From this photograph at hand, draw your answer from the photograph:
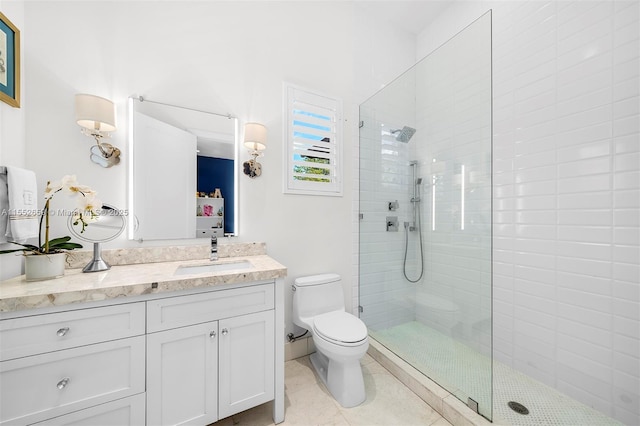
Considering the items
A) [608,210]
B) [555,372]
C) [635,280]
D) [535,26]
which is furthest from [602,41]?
[555,372]

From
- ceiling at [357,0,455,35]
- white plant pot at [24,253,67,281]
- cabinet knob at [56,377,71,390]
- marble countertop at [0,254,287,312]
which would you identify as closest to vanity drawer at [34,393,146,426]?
cabinet knob at [56,377,71,390]

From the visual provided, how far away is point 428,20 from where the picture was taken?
2.43 m

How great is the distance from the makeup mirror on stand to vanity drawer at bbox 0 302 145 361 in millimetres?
393

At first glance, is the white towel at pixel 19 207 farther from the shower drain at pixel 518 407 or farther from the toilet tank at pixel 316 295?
the shower drain at pixel 518 407

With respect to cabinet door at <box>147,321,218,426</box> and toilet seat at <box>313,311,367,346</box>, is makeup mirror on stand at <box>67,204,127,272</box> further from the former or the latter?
toilet seat at <box>313,311,367,346</box>

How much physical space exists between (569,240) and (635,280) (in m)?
0.31

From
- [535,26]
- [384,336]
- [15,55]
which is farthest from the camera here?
[384,336]

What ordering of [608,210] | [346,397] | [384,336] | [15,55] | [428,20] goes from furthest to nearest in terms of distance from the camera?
1. [428,20]
2. [384,336]
3. [346,397]
4. [608,210]
5. [15,55]

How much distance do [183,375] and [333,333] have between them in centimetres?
81

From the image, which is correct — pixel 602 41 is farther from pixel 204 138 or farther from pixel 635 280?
pixel 204 138

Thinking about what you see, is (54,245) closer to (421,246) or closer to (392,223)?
(392,223)

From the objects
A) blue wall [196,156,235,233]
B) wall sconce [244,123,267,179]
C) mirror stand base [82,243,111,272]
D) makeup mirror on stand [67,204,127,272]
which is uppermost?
wall sconce [244,123,267,179]

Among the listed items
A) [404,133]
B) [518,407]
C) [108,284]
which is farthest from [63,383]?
[404,133]

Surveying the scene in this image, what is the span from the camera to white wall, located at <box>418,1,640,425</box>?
1312 millimetres
